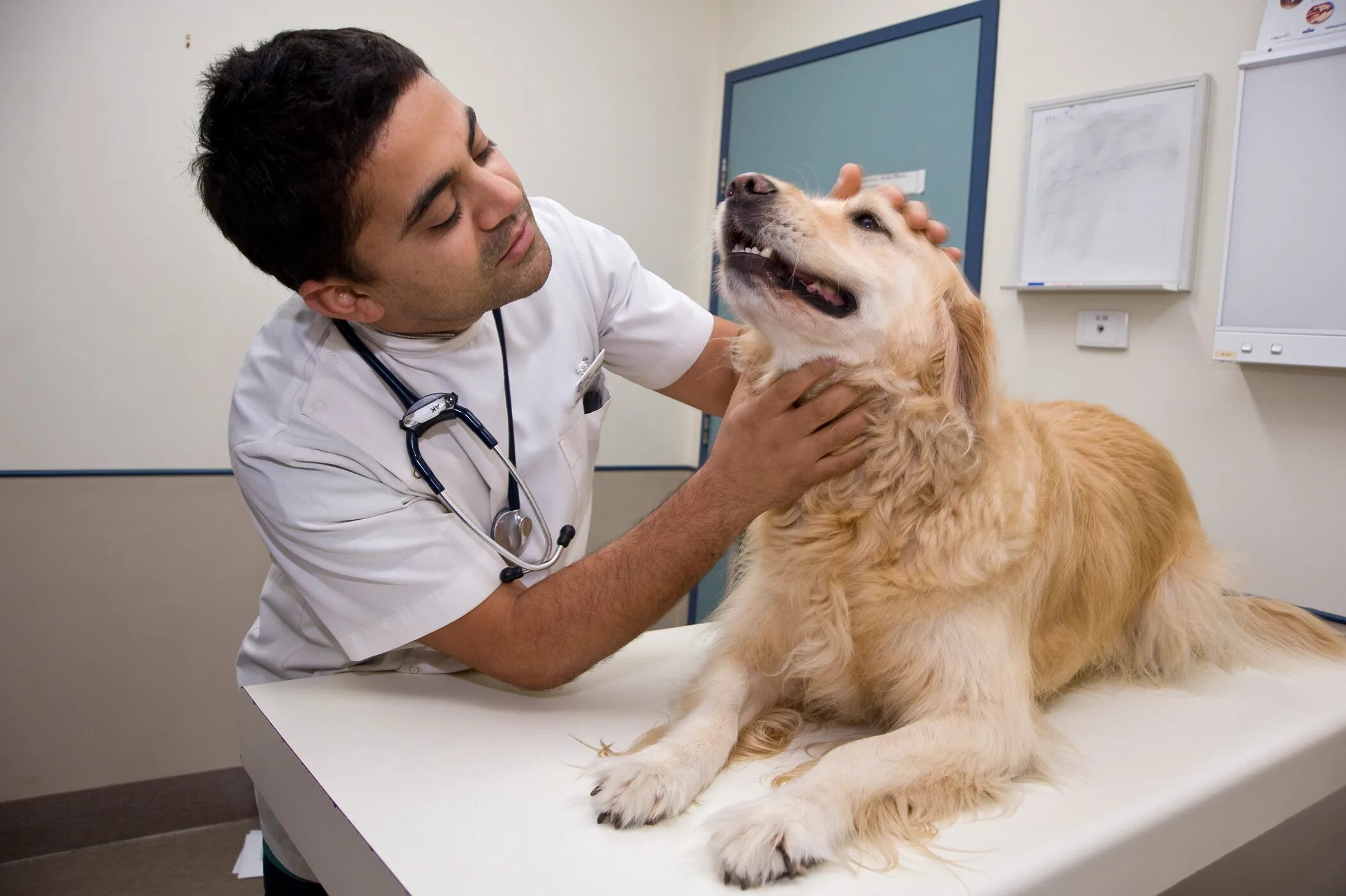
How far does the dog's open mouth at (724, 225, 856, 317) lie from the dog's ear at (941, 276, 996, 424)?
140mm

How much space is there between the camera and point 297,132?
3.66 feet

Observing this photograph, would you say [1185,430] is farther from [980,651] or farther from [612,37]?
[612,37]

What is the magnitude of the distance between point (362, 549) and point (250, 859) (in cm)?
189

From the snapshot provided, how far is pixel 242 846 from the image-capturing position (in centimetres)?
262

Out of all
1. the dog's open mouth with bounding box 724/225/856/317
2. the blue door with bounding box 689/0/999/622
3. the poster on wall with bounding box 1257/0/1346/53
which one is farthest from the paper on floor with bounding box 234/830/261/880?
the poster on wall with bounding box 1257/0/1346/53

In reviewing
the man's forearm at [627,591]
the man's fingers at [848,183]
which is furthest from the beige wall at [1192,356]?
the man's forearm at [627,591]

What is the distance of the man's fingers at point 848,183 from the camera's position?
1.45 meters

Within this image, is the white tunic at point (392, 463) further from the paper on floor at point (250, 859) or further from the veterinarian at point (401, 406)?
the paper on floor at point (250, 859)

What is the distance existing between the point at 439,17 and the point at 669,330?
1.95 metres

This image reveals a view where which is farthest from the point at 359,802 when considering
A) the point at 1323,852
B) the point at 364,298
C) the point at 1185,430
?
the point at 1185,430

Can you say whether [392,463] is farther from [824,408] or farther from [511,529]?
[824,408]

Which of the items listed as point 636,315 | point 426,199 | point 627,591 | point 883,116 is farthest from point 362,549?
point 883,116

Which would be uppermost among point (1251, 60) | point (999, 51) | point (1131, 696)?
point (999, 51)

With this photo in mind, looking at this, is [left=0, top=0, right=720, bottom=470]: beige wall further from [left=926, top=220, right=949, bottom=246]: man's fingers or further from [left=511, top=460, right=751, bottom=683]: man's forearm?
[left=511, top=460, right=751, bottom=683]: man's forearm
